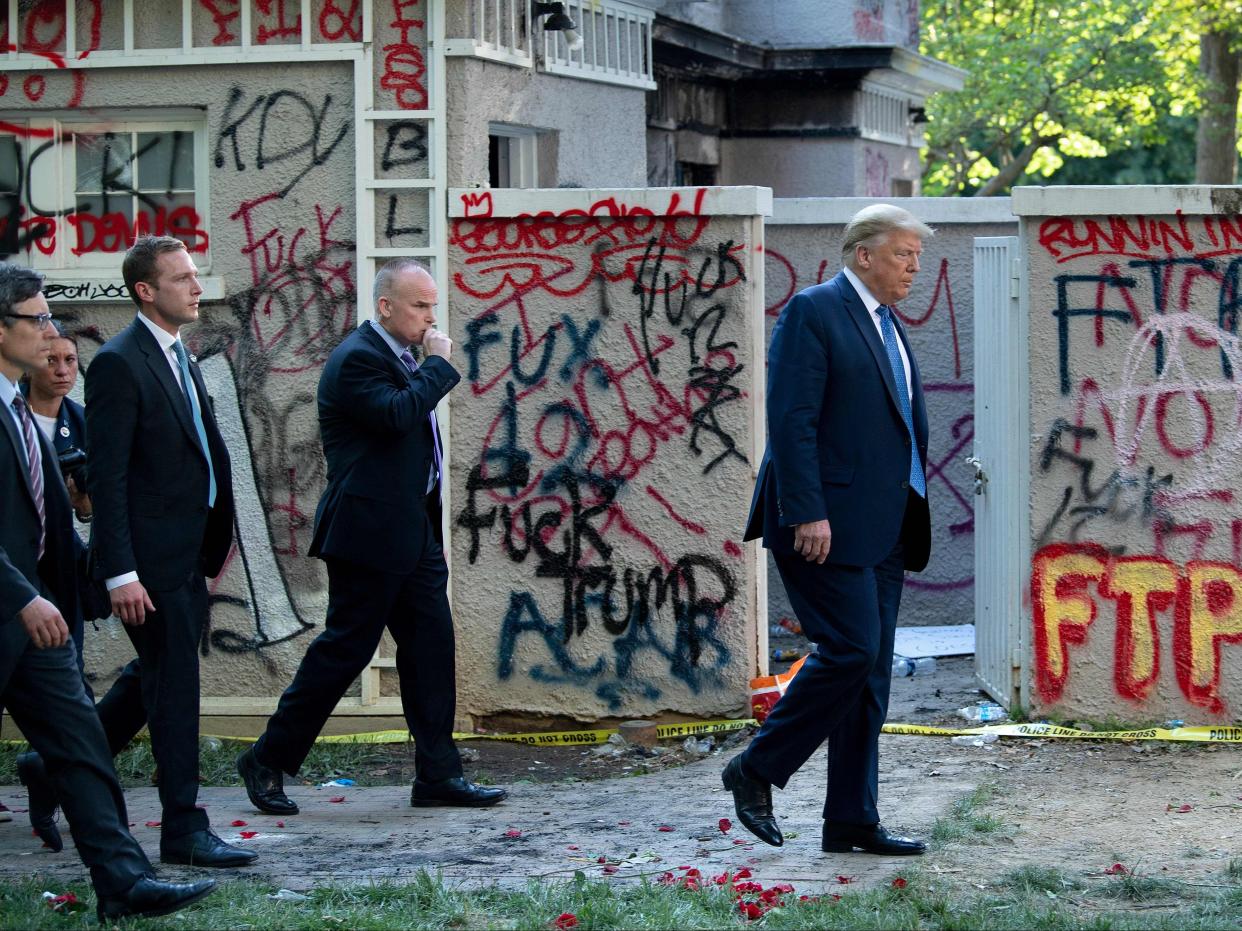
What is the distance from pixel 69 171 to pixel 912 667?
481 cm

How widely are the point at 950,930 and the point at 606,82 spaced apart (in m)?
6.45

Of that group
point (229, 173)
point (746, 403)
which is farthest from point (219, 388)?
point (746, 403)

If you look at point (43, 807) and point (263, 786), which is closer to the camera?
point (43, 807)

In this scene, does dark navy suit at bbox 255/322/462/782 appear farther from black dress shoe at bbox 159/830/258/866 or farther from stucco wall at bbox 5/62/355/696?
stucco wall at bbox 5/62/355/696

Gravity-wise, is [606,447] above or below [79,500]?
above

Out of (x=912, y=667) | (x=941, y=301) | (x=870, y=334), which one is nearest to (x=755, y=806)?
(x=870, y=334)

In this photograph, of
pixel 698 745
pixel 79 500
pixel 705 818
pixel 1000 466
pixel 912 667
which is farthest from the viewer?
pixel 912 667

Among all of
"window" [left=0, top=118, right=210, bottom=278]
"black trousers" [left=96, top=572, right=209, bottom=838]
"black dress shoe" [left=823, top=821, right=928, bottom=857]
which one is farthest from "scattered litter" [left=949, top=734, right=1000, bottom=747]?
"window" [left=0, top=118, right=210, bottom=278]

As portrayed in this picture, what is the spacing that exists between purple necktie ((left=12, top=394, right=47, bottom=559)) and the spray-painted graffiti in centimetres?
410

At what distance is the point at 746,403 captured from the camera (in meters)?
7.67

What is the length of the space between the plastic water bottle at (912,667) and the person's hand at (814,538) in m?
3.79

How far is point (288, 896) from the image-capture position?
5.23m

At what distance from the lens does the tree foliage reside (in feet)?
70.4

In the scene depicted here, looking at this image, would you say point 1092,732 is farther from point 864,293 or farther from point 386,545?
point 386,545
